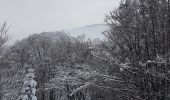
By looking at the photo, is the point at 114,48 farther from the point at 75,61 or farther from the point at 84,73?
the point at 75,61

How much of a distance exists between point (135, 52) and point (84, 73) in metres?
2.42

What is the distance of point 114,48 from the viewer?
12.7 meters

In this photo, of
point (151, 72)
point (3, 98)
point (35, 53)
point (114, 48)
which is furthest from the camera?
point (35, 53)

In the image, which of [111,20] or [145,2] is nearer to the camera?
[145,2]

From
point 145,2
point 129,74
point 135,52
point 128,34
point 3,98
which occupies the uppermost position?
point 145,2

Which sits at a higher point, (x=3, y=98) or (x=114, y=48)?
(x=114, y=48)

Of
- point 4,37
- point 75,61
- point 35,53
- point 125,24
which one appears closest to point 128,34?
point 125,24

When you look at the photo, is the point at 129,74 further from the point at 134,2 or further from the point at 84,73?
the point at 134,2

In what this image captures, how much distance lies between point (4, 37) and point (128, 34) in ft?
53.8

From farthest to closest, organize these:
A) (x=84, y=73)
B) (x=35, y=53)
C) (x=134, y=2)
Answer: (x=35, y=53) → (x=134, y=2) → (x=84, y=73)

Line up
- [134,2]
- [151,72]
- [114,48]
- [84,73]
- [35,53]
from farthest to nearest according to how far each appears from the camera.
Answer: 1. [35,53]
2. [114,48]
3. [134,2]
4. [84,73]
5. [151,72]

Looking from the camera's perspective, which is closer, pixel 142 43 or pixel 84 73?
pixel 84 73

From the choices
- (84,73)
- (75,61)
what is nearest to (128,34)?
(84,73)

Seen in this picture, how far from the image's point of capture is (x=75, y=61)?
36.8 meters
